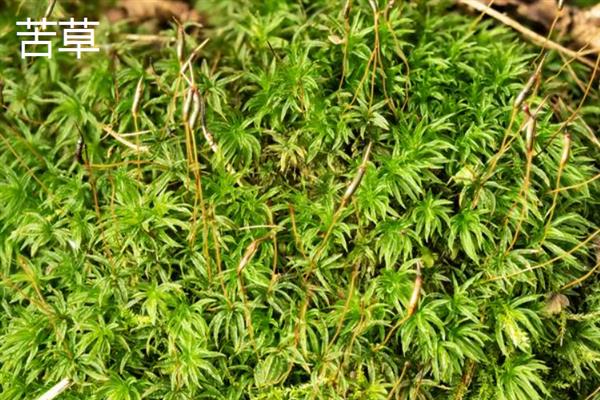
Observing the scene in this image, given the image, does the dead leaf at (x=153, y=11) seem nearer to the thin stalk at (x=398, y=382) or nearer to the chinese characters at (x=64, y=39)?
the chinese characters at (x=64, y=39)

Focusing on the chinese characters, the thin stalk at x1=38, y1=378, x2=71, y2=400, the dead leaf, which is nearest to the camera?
the thin stalk at x1=38, y1=378, x2=71, y2=400

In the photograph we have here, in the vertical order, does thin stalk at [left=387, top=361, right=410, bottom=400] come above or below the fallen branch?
below

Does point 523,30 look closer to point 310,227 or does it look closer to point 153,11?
point 310,227

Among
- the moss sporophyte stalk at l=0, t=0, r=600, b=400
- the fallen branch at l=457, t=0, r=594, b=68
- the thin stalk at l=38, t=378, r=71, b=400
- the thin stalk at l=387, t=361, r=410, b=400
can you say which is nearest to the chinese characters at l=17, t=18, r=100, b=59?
the moss sporophyte stalk at l=0, t=0, r=600, b=400

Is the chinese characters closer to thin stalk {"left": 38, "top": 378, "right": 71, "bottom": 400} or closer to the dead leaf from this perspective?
the dead leaf

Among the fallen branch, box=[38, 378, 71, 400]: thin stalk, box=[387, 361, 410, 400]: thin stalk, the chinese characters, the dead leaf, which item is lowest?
box=[38, 378, 71, 400]: thin stalk

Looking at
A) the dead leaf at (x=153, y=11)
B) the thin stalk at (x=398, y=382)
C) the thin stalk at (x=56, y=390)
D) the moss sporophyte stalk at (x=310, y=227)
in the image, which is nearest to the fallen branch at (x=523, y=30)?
the moss sporophyte stalk at (x=310, y=227)
